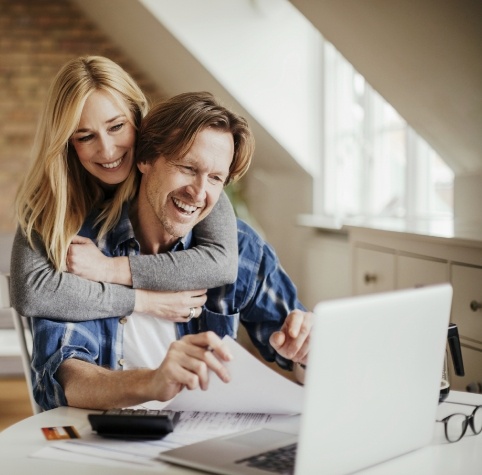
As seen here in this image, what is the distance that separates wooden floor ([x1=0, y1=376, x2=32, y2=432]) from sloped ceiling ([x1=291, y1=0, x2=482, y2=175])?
6.56ft

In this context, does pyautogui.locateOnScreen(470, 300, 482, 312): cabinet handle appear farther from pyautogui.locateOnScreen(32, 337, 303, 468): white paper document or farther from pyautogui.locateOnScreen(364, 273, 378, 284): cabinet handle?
pyautogui.locateOnScreen(32, 337, 303, 468): white paper document

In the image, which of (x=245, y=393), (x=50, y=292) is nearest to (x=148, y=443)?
(x=245, y=393)

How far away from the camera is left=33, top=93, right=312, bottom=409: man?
1.37m

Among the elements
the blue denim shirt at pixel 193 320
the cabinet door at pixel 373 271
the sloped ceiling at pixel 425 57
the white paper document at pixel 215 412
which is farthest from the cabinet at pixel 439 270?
the white paper document at pixel 215 412

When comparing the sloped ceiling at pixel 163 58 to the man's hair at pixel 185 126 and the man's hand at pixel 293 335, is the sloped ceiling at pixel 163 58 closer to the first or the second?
the man's hair at pixel 185 126

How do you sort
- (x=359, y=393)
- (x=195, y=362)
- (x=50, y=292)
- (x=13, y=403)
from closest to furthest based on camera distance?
(x=359, y=393)
(x=195, y=362)
(x=50, y=292)
(x=13, y=403)

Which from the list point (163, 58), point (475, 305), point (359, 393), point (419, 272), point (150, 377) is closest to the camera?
point (359, 393)

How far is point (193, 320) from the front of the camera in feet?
5.64

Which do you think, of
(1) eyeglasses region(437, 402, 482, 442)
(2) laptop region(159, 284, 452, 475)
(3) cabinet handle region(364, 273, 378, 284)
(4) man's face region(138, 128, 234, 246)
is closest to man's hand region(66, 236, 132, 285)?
(4) man's face region(138, 128, 234, 246)

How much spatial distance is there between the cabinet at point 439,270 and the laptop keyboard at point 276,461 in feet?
4.14

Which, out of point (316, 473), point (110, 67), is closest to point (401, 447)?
point (316, 473)

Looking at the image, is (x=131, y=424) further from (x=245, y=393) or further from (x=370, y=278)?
(x=370, y=278)

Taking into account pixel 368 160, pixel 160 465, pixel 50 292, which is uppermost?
pixel 368 160

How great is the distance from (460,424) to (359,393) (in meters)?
0.37
